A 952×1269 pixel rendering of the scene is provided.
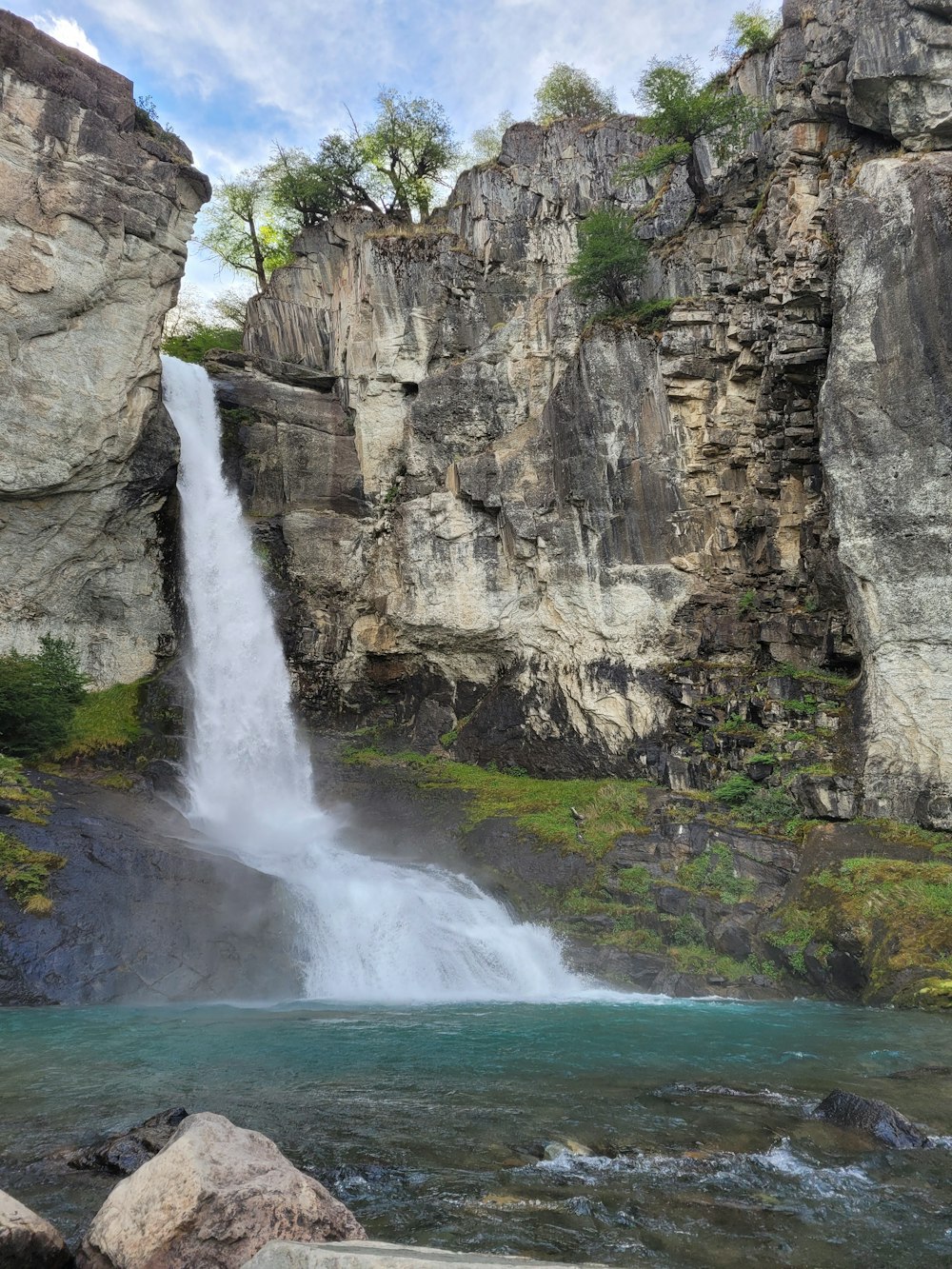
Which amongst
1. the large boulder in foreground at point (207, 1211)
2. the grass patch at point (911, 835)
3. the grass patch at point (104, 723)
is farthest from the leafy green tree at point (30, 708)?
the grass patch at point (911, 835)

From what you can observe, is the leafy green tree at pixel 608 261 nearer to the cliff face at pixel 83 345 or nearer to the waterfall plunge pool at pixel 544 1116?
the cliff face at pixel 83 345

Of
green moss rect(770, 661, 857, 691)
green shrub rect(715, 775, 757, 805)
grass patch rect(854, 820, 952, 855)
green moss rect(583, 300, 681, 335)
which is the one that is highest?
green moss rect(583, 300, 681, 335)

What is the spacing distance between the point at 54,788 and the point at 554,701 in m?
12.4

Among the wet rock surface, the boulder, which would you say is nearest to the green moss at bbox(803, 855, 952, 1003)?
the boulder

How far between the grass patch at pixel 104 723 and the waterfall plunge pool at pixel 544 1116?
9236 millimetres

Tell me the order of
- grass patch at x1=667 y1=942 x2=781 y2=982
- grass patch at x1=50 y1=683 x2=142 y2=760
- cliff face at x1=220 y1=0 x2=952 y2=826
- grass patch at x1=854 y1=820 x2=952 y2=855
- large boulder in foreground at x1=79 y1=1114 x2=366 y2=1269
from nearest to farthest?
large boulder in foreground at x1=79 y1=1114 x2=366 y2=1269
grass patch at x1=667 y1=942 x2=781 y2=982
grass patch at x1=854 y1=820 x2=952 y2=855
cliff face at x1=220 y1=0 x2=952 y2=826
grass patch at x1=50 y1=683 x2=142 y2=760

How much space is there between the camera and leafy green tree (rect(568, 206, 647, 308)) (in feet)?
80.1

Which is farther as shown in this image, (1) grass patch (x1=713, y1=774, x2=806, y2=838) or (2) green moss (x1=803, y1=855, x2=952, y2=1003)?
(1) grass patch (x1=713, y1=774, x2=806, y2=838)

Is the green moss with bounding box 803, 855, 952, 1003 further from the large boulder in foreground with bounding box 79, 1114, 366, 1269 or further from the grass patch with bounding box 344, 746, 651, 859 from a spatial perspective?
the large boulder in foreground with bounding box 79, 1114, 366, 1269

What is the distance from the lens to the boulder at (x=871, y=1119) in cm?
695

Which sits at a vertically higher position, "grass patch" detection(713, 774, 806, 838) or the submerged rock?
"grass patch" detection(713, 774, 806, 838)

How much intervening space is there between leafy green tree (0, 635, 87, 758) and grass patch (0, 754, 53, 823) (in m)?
2.17

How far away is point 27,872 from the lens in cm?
1480

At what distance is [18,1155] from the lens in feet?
21.6
